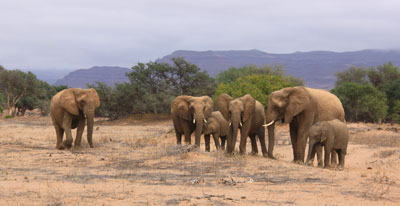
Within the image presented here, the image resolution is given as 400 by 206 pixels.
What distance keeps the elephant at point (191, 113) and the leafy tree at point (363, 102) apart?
1205 inches

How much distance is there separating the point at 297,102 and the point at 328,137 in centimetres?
134

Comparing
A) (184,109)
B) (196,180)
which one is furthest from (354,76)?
(196,180)

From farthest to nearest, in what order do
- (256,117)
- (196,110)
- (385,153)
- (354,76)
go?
(354,76), (385,153), (196,110), (256,117)

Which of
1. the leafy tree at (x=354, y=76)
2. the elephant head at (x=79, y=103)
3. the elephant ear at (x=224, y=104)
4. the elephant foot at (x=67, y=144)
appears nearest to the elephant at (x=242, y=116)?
the elephant ear at (x=224, y=104)

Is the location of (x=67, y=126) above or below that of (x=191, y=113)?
below

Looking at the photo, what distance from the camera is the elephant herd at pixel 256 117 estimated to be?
13.6 metres

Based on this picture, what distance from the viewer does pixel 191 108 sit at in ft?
53.9

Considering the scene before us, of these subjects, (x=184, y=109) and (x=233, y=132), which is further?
(x=184, y=109)

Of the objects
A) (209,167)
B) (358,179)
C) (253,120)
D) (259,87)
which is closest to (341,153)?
(253,120)

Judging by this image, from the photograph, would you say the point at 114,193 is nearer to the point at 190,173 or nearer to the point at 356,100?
the point at 190,173

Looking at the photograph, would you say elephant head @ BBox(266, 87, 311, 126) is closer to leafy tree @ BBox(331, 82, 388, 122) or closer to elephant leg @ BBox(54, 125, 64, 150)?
elephant leg @ BBox(54, 125, 64, 150)

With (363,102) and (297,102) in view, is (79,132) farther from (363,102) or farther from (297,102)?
(363,102)

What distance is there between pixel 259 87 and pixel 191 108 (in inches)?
722

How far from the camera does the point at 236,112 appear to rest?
14211 mm
